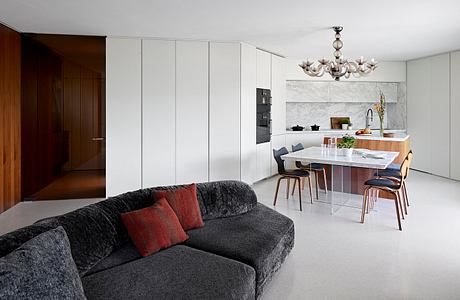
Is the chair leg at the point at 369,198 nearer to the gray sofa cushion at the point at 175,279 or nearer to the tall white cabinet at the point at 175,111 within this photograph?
the tall white cabinet at the point at 175,111

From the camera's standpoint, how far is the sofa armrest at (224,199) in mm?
3301

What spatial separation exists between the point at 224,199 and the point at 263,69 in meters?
4.29

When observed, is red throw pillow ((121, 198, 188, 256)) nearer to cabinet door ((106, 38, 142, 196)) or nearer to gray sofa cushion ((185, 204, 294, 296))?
gray sofa cushion ((185, 204, 294, 296))

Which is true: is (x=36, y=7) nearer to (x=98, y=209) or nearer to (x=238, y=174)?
(x=98, y=209)

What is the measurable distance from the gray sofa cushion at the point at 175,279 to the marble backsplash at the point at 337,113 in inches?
272

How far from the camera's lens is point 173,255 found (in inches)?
97.0

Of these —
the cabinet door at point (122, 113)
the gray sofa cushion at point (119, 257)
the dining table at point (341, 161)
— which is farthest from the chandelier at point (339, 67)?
the gray sofa cushion at point (119, 257)

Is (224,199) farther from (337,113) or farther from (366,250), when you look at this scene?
(337,113)

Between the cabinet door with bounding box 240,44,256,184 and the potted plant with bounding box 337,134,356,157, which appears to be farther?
the cabinet door with bounding box 240,44,256,184

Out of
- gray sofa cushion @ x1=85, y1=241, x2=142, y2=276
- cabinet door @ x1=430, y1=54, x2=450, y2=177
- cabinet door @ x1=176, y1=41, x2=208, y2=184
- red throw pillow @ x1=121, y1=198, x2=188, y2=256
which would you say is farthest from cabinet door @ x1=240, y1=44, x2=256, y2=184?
cabinet door @ x1=430, y1=54, x2=450, y2=177

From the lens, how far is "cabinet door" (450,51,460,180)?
7203 mm

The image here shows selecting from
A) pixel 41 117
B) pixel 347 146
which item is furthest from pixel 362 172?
pixel 41 117

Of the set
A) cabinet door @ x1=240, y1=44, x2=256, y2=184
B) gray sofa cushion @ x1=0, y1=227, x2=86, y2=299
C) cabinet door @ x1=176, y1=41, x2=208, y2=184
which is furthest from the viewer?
cabinet door @ x1=240, y1=44, x2=256, y2=184

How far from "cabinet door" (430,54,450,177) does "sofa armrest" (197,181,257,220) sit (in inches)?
236
